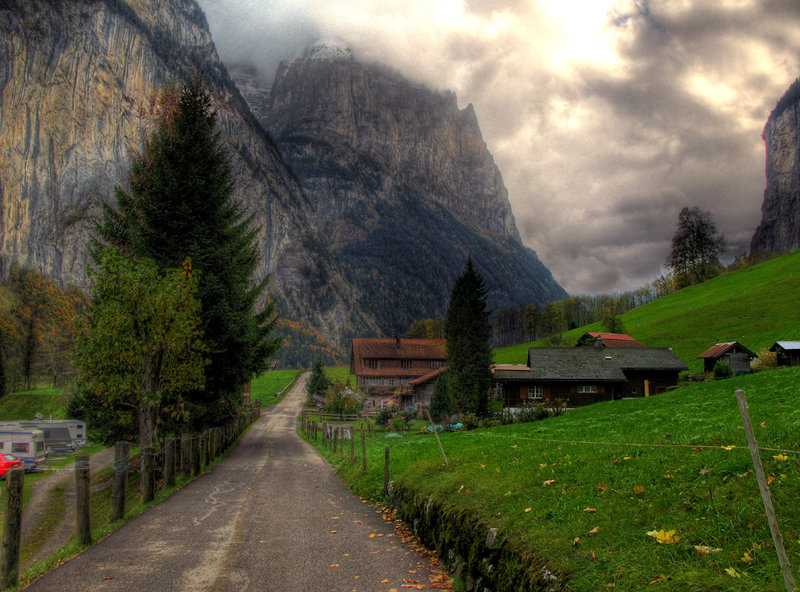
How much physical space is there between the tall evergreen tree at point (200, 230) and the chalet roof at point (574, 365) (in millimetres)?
33836

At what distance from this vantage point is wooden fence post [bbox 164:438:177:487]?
640 inches

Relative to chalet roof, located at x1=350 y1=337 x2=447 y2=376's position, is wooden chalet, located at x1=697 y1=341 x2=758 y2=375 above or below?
below

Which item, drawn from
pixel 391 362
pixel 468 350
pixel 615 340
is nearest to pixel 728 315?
pixel 615 340

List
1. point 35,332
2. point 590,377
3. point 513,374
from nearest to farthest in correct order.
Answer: point 590,377
point 513,374
point 35,332

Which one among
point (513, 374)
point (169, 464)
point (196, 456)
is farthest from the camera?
point (513, 374)

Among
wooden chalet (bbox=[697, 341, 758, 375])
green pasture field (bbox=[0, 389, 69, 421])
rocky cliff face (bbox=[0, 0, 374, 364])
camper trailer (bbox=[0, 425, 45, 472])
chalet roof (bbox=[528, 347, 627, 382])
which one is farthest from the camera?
rocky cliff face (bbox=[0, 0, 374, 364])

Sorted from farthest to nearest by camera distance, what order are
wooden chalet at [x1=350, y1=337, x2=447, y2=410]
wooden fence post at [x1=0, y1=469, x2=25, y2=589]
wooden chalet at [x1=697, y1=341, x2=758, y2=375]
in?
wooden chalet at [x1=350, y1=337, x2=447, y2=410] < wooden chalet at [x1=697, y1=341, x2=758, y2=375] < wooden fence post at [x1=0, y1=469, x2=25, y2=589]

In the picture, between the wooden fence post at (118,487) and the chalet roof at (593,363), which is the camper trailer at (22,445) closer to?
the wooden fence post at (118,487)

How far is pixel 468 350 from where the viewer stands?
54.8 m

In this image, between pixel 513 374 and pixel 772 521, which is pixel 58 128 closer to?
pixel 513 374

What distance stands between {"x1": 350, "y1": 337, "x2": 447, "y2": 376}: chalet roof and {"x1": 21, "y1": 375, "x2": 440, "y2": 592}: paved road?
75934 mm

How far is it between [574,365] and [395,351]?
145ft

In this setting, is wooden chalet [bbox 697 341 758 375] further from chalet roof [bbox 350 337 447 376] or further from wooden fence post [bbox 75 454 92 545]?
wooden fence post [bbox 75 454 92 545]

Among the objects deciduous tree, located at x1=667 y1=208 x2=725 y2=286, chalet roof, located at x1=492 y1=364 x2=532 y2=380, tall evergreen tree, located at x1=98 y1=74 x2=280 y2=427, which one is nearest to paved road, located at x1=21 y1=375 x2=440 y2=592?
tall evergreen tree, located at x1=98 y1=74 x2=280 y2=427
